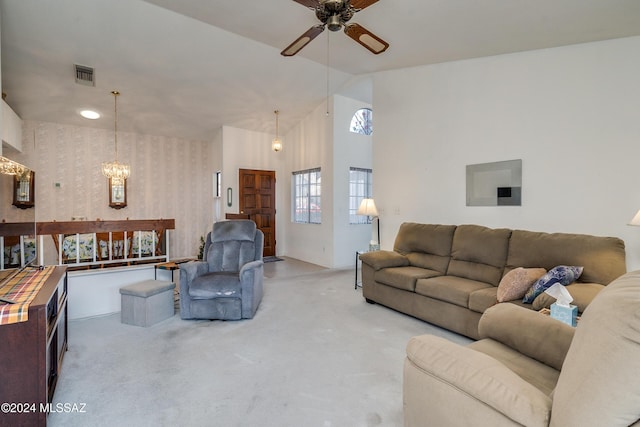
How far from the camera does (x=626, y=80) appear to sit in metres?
2.84

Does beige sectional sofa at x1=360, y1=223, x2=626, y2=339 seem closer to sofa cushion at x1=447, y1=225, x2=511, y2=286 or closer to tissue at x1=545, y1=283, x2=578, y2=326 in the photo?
sofa cushion at x1=447, y1=225, x2=511, y2=286

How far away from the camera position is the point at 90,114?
5.83 metres

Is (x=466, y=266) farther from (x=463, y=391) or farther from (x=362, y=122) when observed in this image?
(x=362, y=122)

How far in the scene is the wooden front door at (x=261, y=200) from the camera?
22.7ft

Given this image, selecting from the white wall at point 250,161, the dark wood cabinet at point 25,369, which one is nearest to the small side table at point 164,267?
the dark wood cabinet at point 25,369

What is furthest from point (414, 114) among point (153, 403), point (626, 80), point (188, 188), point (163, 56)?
point (188, 188)

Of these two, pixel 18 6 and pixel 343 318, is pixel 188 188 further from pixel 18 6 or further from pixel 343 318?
pixel 343 318

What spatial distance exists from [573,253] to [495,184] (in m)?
1.22

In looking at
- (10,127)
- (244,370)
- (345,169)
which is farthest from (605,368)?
(10,127)

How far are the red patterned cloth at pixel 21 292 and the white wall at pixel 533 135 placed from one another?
4.15m

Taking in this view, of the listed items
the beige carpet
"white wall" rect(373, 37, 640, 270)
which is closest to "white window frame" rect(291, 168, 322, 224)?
"white wall" rect(373, 37, 640, 270)

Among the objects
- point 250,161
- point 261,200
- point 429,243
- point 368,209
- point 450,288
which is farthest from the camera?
point 261,200

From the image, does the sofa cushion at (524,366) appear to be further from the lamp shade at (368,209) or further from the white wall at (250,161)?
the white wall at (250,161)

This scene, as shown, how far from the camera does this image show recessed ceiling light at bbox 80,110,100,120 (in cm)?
574
